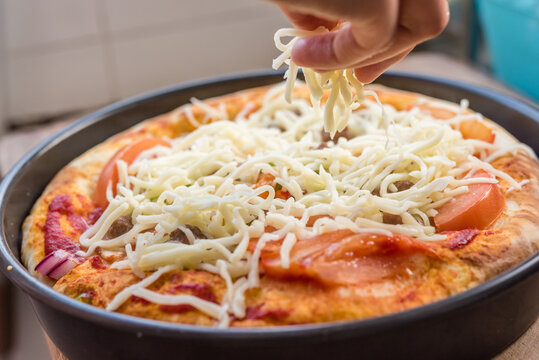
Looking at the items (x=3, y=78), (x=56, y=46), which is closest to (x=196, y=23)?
(x=56, y=46)

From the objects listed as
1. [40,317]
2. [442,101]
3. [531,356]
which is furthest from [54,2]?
[531,356]

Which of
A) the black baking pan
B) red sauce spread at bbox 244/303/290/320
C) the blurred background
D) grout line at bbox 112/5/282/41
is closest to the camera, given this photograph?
the black baking pan

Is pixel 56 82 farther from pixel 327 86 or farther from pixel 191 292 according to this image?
pixel 191 292

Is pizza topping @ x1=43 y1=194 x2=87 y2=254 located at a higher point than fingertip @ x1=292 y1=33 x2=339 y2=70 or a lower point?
lower

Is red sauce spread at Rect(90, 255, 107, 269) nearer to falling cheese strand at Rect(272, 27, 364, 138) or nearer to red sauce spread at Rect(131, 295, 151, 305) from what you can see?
red sauce spread at Rect(131, 295, 151, 305)

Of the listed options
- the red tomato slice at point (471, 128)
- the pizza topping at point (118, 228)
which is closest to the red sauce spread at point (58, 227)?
the pizza topping at point (118, 228)

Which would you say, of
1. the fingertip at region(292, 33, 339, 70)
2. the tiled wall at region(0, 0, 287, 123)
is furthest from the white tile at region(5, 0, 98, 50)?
the fingertip at region(292, 33, 339, 70)

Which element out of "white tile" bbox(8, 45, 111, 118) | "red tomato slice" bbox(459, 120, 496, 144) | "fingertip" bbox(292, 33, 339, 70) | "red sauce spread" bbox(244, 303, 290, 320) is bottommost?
"white tile" bbox(8, 45, 111, 118)

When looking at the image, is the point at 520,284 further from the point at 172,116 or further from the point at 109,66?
the point at 109,66
